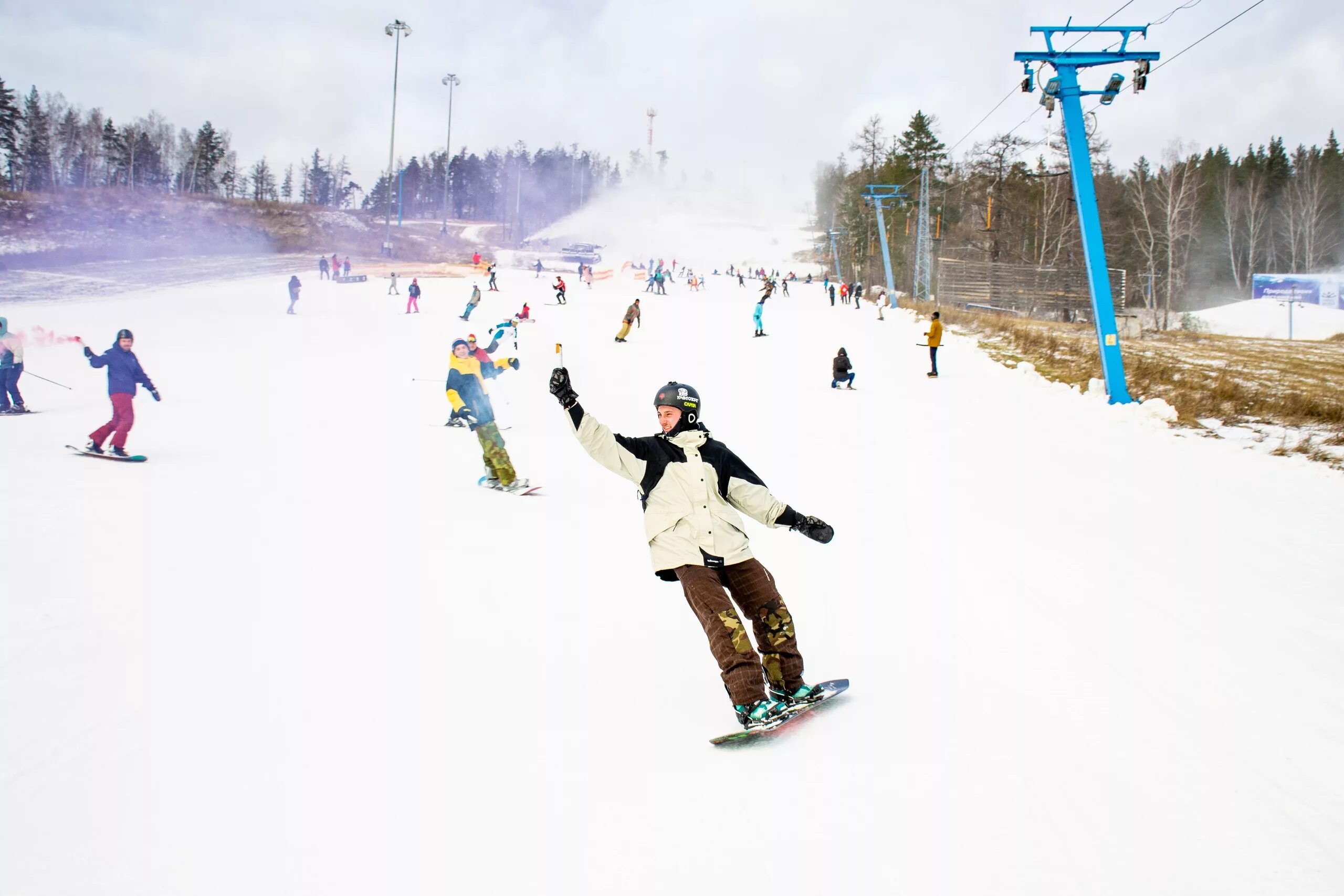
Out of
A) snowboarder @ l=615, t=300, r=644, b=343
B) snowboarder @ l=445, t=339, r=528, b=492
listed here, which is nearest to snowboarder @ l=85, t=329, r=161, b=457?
Answer: snowboarder @ l=445, t=339, r=528, b=492

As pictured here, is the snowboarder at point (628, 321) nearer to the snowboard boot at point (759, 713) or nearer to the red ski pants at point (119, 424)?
the red ski pants at point (119, 424)

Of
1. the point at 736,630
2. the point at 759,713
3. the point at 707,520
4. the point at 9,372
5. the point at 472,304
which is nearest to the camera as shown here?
the point at 759,713

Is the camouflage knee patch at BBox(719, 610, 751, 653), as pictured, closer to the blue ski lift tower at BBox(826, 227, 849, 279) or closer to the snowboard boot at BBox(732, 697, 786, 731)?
the snowboard boot at BBox(732, 697, 786, 731)

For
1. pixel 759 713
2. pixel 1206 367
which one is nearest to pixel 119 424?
pixel 759 713

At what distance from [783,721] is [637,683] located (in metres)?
0.99

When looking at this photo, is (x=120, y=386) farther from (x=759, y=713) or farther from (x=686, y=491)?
(x=759, y=713)

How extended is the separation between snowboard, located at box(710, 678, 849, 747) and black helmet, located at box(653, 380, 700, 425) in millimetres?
1498

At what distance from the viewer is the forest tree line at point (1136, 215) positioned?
169 feet

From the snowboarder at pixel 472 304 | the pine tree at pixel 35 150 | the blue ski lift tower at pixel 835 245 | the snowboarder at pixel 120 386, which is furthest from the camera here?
the pine tree at pixel 35 150

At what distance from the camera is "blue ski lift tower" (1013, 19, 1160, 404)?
589 inches

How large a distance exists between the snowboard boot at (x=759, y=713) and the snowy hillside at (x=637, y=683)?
0.43 ft

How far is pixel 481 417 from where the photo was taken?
9.24 m

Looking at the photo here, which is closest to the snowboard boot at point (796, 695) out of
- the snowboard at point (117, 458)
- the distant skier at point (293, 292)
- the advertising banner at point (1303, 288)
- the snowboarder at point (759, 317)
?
the snowboard at point (117, 458)

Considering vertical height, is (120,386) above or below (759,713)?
above
